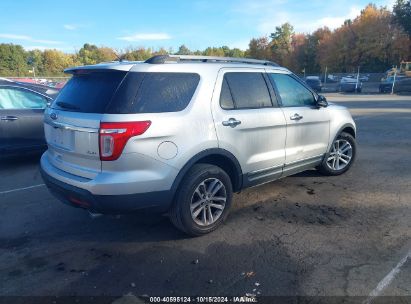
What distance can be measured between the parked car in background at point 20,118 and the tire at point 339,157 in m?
5.38

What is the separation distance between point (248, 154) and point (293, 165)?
1.02 meters

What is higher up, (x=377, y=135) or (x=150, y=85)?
(x=150, y=85)

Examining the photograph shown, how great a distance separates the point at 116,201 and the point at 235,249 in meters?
1.29

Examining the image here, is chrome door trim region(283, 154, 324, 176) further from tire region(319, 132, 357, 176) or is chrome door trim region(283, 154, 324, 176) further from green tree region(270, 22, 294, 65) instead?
green tree region(270, 22, 294, 65)

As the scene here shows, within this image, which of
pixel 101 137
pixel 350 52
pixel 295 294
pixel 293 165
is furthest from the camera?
pixel 350 52

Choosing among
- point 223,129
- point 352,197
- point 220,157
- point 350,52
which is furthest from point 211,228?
point 350,52

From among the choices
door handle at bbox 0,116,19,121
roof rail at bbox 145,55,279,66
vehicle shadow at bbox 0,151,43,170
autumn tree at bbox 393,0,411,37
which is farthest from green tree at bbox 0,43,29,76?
roof rail at bbox 145,55,279,66

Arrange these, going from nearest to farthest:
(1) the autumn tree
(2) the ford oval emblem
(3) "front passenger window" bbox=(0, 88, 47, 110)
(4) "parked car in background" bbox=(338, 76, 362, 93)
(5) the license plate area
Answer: (5) the license plate area → (2) the ford oval emblem → (3) "front passenger window" bbox=(0, 88, 47, 110) → (4) "parked car in background" bbox=(338, 76, 362, 93) → (1) the autumn tree

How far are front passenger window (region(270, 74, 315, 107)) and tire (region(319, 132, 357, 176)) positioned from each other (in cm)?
100

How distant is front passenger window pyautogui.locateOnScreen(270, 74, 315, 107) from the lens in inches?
182

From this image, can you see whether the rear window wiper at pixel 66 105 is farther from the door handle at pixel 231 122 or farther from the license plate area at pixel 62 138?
the door handle at pixel 231 122

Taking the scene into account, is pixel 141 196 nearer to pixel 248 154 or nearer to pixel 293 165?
pixel 248 154

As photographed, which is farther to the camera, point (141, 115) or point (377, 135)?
point (377, 135)

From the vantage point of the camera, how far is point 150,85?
3297 mm
